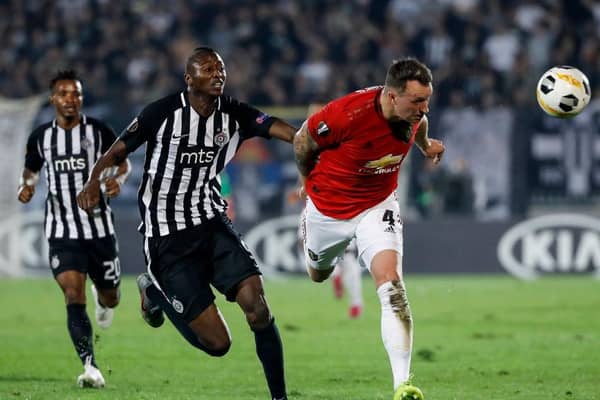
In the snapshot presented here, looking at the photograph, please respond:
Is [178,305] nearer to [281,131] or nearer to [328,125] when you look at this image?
[281,131]

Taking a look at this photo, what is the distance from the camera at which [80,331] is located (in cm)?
911

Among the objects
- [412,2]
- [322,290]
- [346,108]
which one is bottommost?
[322,290]

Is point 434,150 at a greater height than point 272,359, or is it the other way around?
point 434,150

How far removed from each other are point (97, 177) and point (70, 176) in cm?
188

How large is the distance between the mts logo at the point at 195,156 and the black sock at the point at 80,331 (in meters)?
1.84

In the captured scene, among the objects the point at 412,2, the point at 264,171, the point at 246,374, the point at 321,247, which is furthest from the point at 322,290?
the point at 321,247

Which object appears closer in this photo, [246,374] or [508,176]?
[246,374]

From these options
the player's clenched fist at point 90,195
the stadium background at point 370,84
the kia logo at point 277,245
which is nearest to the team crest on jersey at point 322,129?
the player's clenched fist at point 90,195

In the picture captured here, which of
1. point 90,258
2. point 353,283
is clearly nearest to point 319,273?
point 90,258

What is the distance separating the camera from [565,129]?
20.1 m

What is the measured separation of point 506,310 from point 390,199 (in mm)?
7651

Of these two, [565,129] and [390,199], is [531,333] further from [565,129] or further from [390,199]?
[565,129]

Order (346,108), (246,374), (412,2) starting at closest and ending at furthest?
1. (346,108)
2. (246,374)
3. (412,2)

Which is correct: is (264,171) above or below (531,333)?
above
